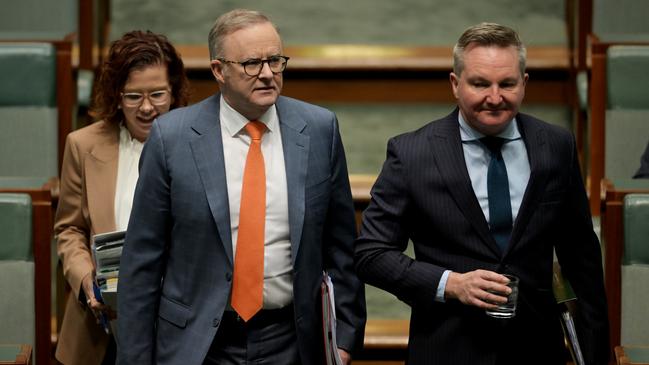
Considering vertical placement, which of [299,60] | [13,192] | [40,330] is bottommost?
[40,330]

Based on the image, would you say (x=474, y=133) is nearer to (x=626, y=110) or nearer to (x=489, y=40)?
(x=489, y=40)

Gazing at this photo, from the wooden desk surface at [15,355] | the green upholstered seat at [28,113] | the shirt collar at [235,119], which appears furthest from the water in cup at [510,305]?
the green upholstered seat at [28,113]

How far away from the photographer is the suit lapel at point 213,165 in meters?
1.05

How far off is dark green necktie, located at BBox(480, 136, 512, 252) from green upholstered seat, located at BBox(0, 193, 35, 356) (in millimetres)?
512

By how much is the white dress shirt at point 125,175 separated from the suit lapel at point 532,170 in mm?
430

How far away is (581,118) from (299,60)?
1.29 ft

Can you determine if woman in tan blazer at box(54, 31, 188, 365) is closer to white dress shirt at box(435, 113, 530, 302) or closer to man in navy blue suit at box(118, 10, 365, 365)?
man in navy blue suit at box(118, 10, 365, 365)

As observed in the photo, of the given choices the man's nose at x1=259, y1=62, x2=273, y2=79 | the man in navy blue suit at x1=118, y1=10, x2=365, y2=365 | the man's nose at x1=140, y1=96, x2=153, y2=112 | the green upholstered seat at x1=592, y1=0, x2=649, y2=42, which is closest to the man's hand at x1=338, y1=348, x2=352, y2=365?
the man in navy blue suit at x1=118, y1=10, x2=365, y2=365

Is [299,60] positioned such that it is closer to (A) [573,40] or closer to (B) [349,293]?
(A) [573,40]

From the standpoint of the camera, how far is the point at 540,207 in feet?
3.36

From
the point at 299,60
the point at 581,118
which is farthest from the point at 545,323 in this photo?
the point at 299,60

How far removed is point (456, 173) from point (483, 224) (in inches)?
1.8

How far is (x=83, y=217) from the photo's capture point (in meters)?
1.32

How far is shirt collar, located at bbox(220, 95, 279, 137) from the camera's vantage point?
1078 millimetres
